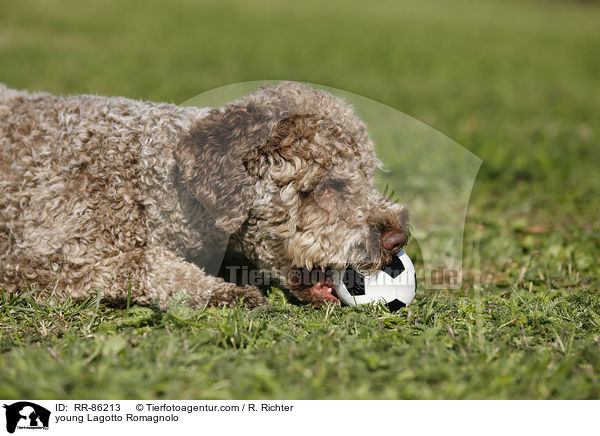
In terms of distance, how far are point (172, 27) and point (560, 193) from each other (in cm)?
2128

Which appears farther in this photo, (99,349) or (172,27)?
(172,27)

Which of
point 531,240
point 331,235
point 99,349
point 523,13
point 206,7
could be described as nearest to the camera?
point 99,349

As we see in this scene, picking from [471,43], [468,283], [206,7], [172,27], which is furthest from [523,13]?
[468,283]

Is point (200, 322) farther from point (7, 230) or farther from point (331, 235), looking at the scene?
point (7, 230)

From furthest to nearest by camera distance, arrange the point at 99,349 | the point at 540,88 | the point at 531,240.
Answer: the point at 540,88
the point at 531,240
the point at 99,349

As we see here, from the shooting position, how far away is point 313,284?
4039 millimetres

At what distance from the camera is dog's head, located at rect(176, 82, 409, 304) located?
369cm

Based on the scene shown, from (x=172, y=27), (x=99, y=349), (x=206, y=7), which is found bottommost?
(x=99, y=349)

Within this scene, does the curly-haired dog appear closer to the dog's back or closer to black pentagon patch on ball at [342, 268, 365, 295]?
the dog's back

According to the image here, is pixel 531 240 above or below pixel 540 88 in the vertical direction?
below

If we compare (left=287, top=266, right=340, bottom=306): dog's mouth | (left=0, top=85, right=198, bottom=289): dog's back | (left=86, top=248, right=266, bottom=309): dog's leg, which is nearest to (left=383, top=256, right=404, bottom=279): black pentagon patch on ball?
(left=287, top=266, right=340, bottom=306): dog's mouth

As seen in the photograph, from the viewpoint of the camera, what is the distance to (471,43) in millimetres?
28312

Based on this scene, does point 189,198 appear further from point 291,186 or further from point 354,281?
point 354,281
